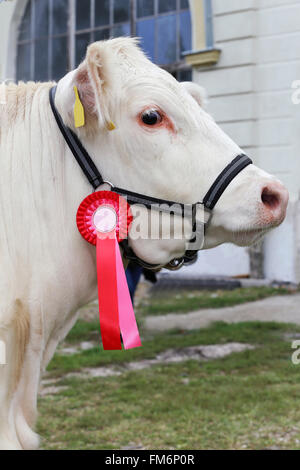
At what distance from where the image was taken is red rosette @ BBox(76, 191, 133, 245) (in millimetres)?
2053

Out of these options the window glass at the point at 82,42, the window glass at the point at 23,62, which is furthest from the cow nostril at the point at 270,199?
the window glass at the point at 23,62

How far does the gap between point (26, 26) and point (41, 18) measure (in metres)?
Result: 0.41

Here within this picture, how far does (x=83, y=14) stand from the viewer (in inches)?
432

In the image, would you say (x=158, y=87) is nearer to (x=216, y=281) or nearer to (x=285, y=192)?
(x=285, y=192)

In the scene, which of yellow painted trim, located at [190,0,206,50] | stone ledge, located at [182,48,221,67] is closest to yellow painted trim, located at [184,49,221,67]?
stone ledge, located at [182,48,221,67]

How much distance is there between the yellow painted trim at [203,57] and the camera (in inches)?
357

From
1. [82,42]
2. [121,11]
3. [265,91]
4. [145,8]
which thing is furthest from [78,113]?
[82,42]

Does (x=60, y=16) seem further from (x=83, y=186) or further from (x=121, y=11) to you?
(x=83, y=186)

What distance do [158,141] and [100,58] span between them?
0.34 meters

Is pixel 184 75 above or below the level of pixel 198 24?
below

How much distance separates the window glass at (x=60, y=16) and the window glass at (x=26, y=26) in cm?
54

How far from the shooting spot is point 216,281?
907cm

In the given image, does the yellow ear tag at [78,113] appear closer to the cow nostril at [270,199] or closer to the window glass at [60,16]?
the cow nostril at [270,199]

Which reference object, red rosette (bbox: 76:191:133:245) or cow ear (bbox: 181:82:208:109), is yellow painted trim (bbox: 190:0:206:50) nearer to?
cow ear (bbox: 181:82:208:109)
